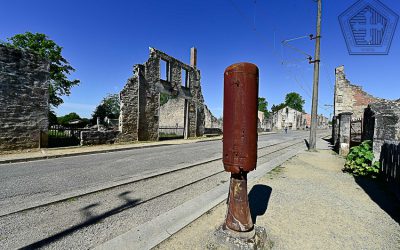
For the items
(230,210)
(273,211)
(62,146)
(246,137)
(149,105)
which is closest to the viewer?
(246,137)

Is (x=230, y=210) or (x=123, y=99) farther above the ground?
(x=123, y=99)

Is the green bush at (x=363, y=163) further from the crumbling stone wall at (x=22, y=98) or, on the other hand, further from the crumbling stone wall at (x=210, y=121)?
the crumbling stone wall at (x=210, y=121)

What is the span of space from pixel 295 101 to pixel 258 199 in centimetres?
9489

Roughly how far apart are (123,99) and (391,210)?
13.7 meters

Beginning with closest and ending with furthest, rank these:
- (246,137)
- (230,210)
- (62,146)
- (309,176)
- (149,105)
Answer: (246,137), (230,210), (309,176), (62,146), (149,105)

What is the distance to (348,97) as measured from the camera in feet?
63.3

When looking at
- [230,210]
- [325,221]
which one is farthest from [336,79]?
[230,210]

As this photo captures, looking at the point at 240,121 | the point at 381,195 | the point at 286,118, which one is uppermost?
the point at 286,118

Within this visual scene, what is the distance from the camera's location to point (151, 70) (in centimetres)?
1598

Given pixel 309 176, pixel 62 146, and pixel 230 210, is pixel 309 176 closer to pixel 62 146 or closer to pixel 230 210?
pixel 230 210

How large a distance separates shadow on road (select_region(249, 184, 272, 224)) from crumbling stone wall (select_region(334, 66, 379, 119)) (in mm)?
18569

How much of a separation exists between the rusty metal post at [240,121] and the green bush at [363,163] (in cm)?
557

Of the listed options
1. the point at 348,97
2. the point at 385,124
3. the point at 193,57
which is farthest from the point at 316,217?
the point at 348,97

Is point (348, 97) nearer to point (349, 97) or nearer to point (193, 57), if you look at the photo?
point (349, 97)
